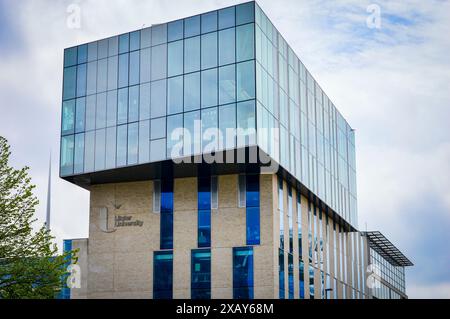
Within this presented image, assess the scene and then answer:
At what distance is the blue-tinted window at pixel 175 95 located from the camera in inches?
1865

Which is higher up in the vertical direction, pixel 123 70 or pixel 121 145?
pixel 123 70

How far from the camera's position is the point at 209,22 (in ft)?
157

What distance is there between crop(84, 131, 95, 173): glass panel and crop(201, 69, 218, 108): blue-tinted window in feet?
27.8

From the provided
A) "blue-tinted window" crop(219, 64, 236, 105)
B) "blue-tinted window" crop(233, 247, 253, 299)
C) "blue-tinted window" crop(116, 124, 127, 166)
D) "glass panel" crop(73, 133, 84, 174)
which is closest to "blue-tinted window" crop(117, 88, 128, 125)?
"blue-tinted window" crop(116, 124, 127, 166)

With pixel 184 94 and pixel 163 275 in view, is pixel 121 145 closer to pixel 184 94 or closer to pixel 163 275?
pixel 184 94

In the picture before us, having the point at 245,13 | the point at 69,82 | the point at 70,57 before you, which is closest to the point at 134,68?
the point at 69,82

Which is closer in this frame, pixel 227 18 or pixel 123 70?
pixel 227 18

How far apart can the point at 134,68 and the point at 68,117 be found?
5.83m

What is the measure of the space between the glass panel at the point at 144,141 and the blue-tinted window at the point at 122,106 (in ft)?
4.88

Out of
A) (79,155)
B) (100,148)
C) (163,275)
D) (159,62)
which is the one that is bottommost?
(163,275)

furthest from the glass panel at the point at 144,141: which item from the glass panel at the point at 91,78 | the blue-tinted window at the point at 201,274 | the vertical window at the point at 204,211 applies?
the blue-tinted window at the point at 201,274

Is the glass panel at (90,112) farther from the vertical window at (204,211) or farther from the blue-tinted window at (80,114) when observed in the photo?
the vertical window at (204,211)

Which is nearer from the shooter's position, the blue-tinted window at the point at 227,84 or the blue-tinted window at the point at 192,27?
the blue-tinted window at the point at 227,84
